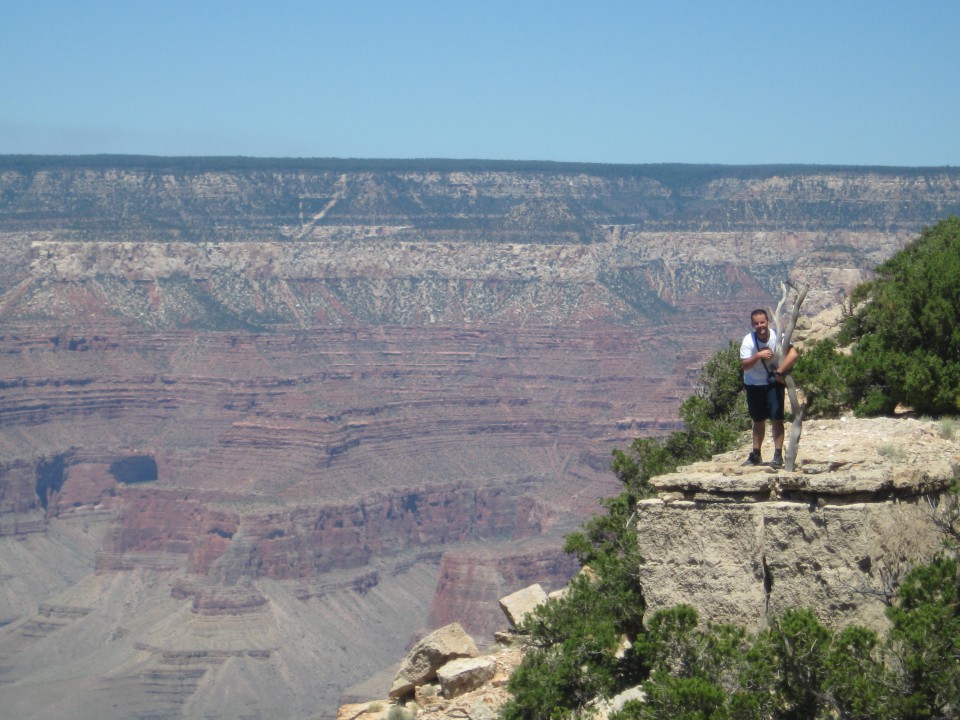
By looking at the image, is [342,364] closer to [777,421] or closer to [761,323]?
[777,421]

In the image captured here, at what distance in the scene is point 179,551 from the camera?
429 ft

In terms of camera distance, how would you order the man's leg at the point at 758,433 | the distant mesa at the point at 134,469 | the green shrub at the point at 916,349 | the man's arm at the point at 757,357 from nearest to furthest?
the man's arm at the point at 757,357 < the man's leg at the point at 758,433 < the green shrub at the point at 916,349 < the distant mesa at the point at 134,469

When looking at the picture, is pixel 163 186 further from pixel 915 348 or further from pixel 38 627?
pixel 915 348

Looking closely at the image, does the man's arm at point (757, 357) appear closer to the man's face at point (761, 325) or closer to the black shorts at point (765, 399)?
the man's face at point (761, 325)

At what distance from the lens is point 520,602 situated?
2150 centimetres

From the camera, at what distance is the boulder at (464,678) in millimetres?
17578

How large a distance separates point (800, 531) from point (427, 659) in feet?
21.8

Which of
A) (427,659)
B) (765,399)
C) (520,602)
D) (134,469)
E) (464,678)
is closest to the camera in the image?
(765,399)

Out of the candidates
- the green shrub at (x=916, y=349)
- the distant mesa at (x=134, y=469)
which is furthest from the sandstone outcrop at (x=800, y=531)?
the distant mesa at (x=134, y=469)

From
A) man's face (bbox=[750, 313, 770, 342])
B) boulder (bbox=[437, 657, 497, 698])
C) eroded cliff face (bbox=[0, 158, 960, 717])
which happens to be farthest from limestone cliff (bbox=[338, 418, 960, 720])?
eroded cliff face (bbox=[0, 158, 960, 717])

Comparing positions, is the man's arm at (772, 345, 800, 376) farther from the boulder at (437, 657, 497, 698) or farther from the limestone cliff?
the boulder at (437, 657, 497, 698)

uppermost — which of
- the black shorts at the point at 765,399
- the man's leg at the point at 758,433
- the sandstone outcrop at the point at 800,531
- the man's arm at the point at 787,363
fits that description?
the man's arm at the point at 787,363

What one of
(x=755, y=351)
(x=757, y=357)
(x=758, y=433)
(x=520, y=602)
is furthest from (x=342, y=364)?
(x=757, y=357)

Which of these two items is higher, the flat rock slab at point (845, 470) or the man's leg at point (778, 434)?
the man's leg at point (778, 434)
